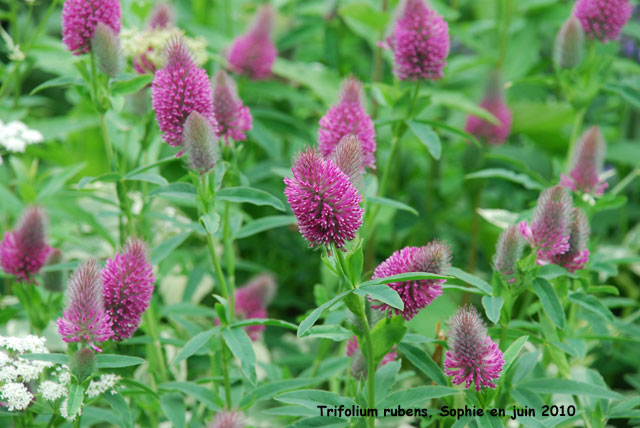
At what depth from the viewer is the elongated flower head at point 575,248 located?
5.45 ft

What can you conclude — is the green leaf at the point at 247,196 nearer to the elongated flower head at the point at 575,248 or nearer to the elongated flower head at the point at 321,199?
the elongated flower head at the point at 321,199

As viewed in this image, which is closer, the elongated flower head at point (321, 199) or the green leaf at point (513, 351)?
the elongated flower head at point (321, 199)

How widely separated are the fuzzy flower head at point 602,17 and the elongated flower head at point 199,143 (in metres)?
1.32

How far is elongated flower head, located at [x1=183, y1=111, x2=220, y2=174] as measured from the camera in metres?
1.52

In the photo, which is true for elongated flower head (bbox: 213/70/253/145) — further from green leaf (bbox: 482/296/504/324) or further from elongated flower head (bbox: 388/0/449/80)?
green leaf (bbox: 482/296/504/324)

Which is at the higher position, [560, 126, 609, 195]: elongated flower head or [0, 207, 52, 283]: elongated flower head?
[560, 126, 609, 195]: elongated flower head

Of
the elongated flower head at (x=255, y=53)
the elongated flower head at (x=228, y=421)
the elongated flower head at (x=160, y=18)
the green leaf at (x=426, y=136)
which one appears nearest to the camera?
the elongated flower head at (x=228, y=421)

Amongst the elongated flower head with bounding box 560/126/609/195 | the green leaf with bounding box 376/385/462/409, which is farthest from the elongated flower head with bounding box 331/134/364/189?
the elongated flower head with bounding box 560/126/609/195

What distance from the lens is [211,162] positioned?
1557 mm

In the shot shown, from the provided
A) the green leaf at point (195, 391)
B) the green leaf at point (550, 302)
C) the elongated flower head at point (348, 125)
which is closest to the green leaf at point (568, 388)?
the green leaf at point (550, 302)

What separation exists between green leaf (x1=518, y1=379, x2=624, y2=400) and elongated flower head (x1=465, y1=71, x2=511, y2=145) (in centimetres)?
162

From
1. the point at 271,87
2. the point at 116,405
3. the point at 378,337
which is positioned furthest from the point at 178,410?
the point at 271,87

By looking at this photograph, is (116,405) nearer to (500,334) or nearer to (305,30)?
(500,334)

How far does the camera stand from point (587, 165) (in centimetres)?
201
